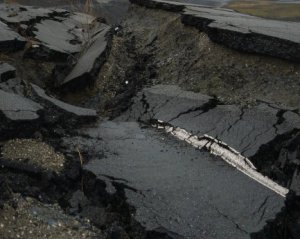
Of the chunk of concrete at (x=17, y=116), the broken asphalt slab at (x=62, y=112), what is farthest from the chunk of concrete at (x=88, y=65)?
the chunk of concrete at (x=17, y=116)

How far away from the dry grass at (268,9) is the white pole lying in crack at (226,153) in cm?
1397

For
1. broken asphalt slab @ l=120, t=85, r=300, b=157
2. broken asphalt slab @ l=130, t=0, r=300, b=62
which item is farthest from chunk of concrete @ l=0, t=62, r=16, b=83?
broken asphalt slab @ l=130, t=0, r=300, b=62

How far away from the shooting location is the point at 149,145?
429 cm

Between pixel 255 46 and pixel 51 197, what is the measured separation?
3.27 metres

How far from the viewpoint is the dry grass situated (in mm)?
18141

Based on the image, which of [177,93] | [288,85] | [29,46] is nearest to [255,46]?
[288,85]

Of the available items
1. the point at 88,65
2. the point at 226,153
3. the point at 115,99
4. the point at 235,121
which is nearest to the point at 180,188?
the point at 226,153

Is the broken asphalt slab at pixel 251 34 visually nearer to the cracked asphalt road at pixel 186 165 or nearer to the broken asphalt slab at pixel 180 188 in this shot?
the cracked asphalt road at pixel 186 165

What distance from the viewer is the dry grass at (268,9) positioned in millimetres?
18141

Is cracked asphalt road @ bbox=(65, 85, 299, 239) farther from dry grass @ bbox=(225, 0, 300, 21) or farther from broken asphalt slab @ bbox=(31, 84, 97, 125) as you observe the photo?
dry grass @ bbox=(225, 0, 300, 21)

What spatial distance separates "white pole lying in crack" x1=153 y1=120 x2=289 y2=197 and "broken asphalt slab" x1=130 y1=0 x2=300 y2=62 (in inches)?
62.8

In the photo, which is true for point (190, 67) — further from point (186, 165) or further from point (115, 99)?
point (186, 165)

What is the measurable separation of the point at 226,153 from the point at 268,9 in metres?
17.3

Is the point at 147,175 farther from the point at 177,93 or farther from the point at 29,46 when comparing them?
the point at 29,46
